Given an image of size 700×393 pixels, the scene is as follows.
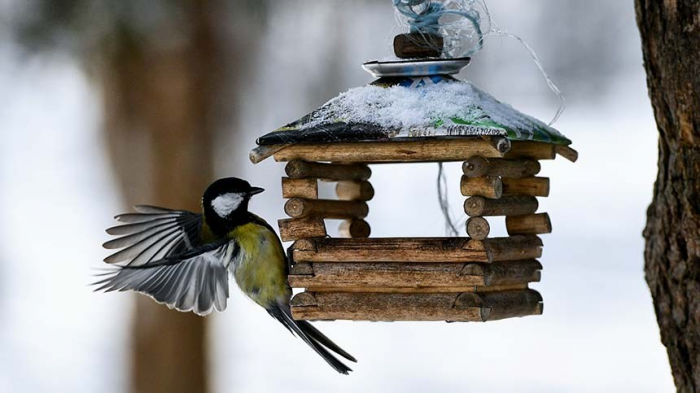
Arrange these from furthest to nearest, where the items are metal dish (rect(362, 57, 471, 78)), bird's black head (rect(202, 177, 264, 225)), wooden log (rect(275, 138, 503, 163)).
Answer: bird's black head (rect(202, 177, 264, 225)) < metal dish (rect(362, 57, 471, 78)) < wooden log (rect(275, 138, 503, 163))

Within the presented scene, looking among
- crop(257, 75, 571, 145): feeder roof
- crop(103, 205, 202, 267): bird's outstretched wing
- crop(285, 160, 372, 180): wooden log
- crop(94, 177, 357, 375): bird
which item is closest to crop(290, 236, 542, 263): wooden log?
crop(285, 160, 372, 180): wooden log

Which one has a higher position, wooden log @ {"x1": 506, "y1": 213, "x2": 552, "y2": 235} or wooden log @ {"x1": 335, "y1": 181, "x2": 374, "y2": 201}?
wooden log @ {"x1": 335, "y1": 181, "x2": 374, "y2": 201}

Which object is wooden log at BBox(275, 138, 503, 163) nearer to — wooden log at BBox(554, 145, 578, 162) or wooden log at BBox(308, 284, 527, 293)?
wooden log at BBox(308, 284, 527, 293)

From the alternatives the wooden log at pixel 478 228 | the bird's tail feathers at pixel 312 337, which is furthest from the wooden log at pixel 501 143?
the bird's tail feathers at pixel 312 337

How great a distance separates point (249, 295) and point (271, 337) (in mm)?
5475

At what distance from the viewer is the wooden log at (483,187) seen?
2790 mm

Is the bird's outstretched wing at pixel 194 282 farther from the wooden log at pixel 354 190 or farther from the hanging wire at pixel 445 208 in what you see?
the hanging wire at pixel 445 208

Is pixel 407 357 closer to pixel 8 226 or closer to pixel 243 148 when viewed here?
pixel 243 148

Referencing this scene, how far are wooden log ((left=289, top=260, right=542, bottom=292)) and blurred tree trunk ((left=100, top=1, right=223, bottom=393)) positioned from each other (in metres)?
3.39

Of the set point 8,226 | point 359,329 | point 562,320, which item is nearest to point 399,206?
point 359,329

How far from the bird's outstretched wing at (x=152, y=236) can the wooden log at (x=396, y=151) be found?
773 mm

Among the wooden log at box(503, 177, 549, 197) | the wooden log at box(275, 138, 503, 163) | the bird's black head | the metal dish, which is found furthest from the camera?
the bird's black head

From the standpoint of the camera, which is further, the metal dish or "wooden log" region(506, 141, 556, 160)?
"wooden log" region(506, 141, 556, 160)

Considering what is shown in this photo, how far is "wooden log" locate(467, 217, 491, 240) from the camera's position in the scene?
2756 mm
